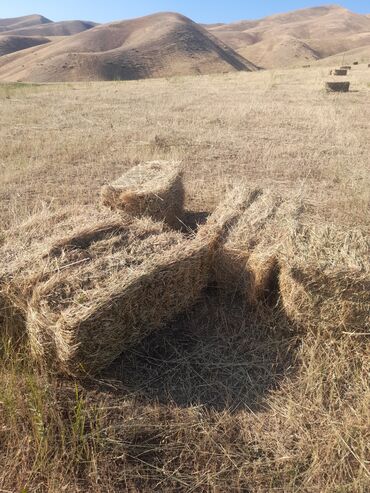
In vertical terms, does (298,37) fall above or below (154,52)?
above

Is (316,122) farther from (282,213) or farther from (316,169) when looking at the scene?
(282,213)

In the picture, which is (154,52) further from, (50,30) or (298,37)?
(50,30)

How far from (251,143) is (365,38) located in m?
98.5

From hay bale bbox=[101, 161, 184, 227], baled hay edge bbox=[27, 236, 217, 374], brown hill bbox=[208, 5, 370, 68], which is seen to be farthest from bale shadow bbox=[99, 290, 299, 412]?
brown hill bbox=[208, 5, 370, 68]

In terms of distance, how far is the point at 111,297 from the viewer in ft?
9.52

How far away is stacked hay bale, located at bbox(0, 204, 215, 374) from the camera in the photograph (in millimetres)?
2850

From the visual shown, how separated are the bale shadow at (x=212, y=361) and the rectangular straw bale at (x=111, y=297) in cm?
18

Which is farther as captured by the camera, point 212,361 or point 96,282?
point 212,361

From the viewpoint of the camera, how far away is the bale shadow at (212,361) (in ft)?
10.1

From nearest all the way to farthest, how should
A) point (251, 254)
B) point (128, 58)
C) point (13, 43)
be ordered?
point (251, 254) → point (128, 58) → point (13, 43)

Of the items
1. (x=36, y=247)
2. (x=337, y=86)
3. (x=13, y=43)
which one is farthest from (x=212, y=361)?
(x=13, y=43)

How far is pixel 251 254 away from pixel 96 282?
4.96ft

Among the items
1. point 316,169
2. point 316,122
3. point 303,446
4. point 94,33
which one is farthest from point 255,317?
point 94,33

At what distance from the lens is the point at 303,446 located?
271 centimetres
